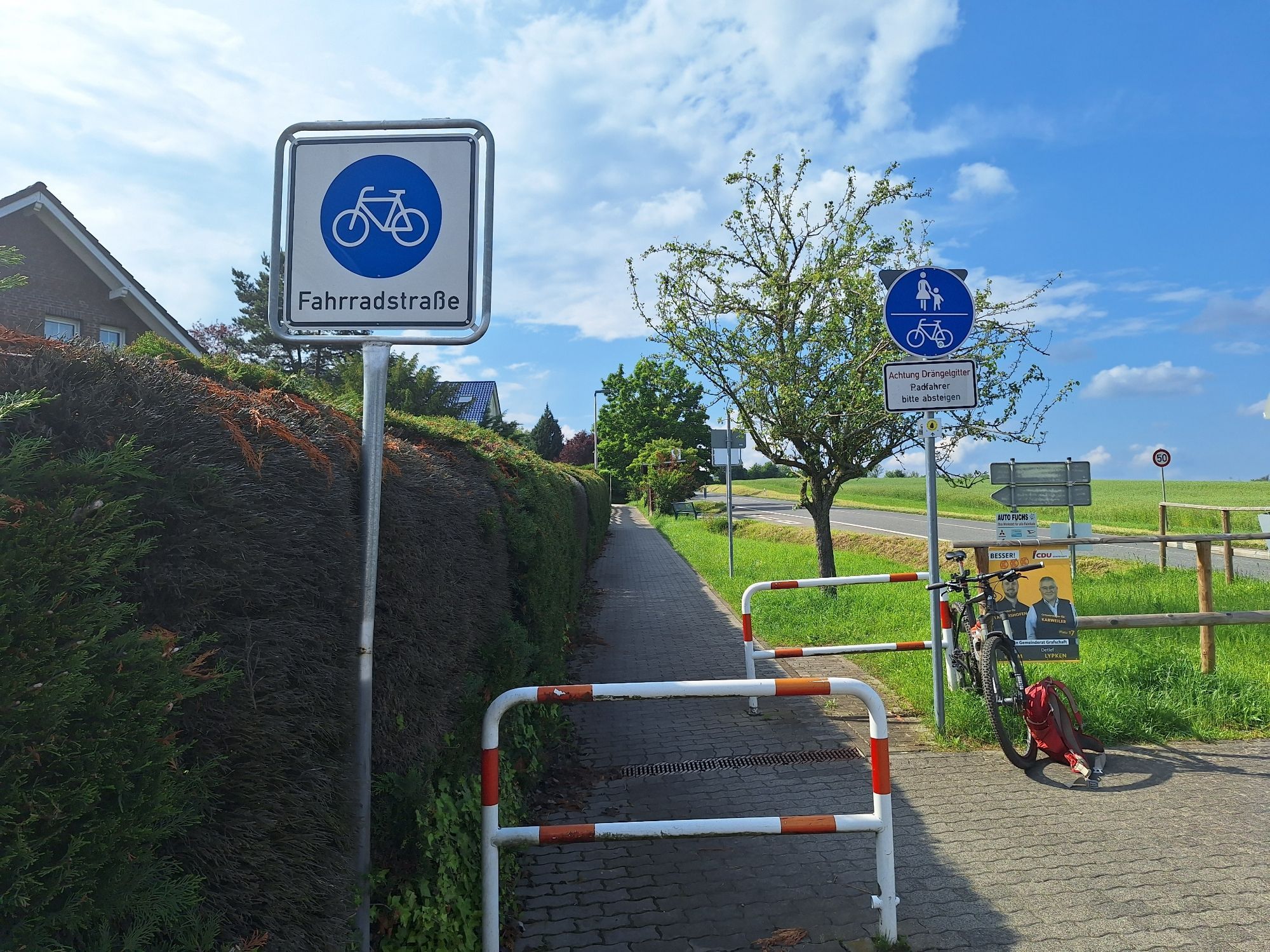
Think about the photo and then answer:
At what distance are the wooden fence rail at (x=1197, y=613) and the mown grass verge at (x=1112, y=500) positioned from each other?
897 centimetres

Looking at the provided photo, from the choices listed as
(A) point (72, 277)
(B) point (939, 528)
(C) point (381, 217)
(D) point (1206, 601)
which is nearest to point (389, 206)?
(C) point (381, 217)

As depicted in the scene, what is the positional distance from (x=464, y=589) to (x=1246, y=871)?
147 inches

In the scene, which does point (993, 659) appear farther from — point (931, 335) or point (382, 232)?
point (382, 232)

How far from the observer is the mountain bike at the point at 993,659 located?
512 cm

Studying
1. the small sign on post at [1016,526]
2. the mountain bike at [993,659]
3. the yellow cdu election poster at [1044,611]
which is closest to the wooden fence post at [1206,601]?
the yellow cdu election poster at [1044,611]

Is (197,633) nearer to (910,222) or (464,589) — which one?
(464,589)

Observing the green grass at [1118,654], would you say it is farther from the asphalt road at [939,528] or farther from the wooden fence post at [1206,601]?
the asphalt road at [939,528]

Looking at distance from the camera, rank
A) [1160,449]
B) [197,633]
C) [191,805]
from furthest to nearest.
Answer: [1160,449]
[197,633]
[191,805]

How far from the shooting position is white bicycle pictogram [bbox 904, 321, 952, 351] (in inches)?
236

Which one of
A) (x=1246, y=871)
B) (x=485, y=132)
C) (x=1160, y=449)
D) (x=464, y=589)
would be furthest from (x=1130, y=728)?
(x=1160, y=449)

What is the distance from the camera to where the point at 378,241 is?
8.34ft

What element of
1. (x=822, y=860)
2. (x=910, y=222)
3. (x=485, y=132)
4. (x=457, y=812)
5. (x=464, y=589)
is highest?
(x=910, y=222)

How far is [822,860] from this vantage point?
12.8 feet

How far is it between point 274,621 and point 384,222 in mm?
1284
